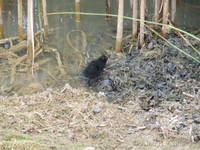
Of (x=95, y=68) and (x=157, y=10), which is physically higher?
(x=157, y=10)

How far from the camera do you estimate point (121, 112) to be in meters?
4.20

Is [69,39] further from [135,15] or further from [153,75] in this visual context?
[153,75]

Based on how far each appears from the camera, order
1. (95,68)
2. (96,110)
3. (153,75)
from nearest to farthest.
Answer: (96,110)
(153,75)
(95,68)

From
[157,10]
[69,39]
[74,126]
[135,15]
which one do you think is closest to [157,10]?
[157,10]

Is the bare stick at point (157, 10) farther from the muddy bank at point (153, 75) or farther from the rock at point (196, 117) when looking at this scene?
the rock at point (196, 117)

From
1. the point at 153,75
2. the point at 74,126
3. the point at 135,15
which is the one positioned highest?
the point at 135,15

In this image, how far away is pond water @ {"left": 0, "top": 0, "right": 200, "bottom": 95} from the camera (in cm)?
572

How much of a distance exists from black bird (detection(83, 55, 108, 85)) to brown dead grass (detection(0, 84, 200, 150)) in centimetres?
104

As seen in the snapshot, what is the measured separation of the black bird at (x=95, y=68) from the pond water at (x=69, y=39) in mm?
208

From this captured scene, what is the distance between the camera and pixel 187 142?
325 centimetres

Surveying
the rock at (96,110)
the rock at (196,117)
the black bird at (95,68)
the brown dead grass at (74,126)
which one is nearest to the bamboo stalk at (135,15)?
the black bird at (95,68)

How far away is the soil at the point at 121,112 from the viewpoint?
10.8ft

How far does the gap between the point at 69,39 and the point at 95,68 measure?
181cm

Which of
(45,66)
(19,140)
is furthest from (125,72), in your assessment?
(19,140)
